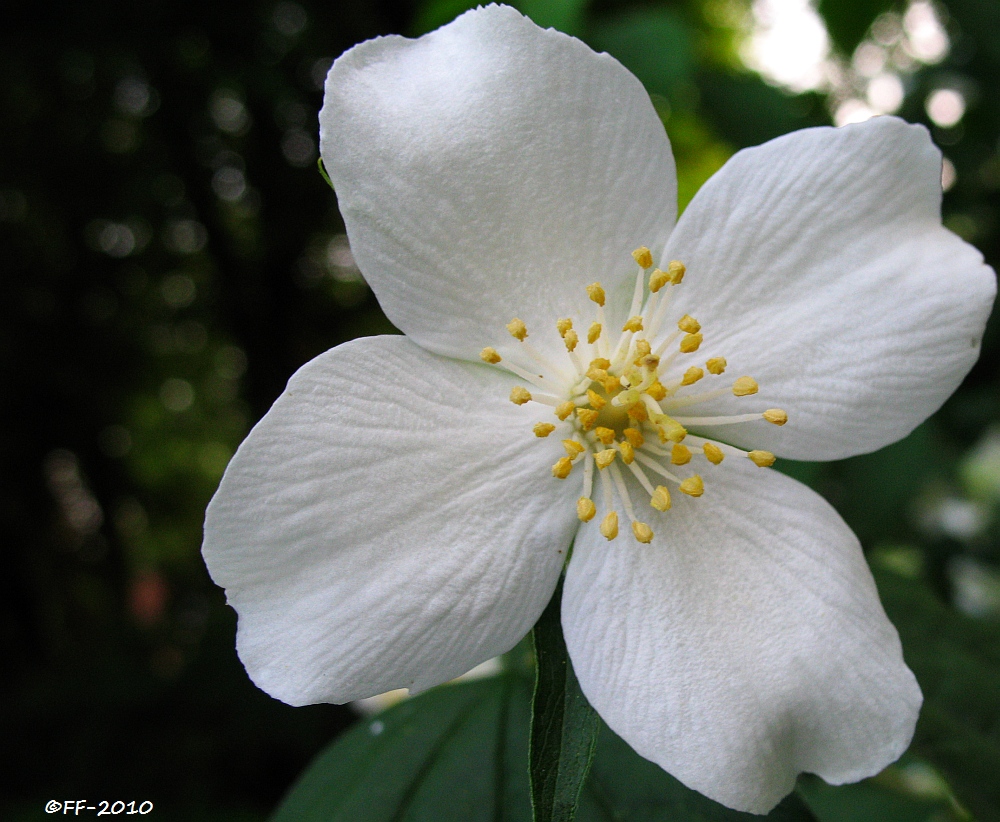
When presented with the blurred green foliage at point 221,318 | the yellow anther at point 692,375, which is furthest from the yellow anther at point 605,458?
the blurred green foliage at point 221,318

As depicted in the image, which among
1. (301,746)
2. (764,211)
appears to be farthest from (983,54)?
(301,746)

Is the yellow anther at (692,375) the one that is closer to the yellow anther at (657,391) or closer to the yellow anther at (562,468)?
the yellow anther at (657,391)

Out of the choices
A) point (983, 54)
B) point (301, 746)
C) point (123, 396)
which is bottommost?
point (301, 746)

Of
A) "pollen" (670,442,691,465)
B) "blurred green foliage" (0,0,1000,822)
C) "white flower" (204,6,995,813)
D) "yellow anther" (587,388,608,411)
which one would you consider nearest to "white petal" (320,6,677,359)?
"white flower" (204,6,995,813)

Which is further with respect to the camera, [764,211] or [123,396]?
[123,396]

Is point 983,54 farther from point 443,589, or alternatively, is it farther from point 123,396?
point 123,396

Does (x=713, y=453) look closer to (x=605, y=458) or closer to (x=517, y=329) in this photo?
(x=605, y=458)

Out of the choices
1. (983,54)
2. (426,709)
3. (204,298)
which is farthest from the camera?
(204,298)
